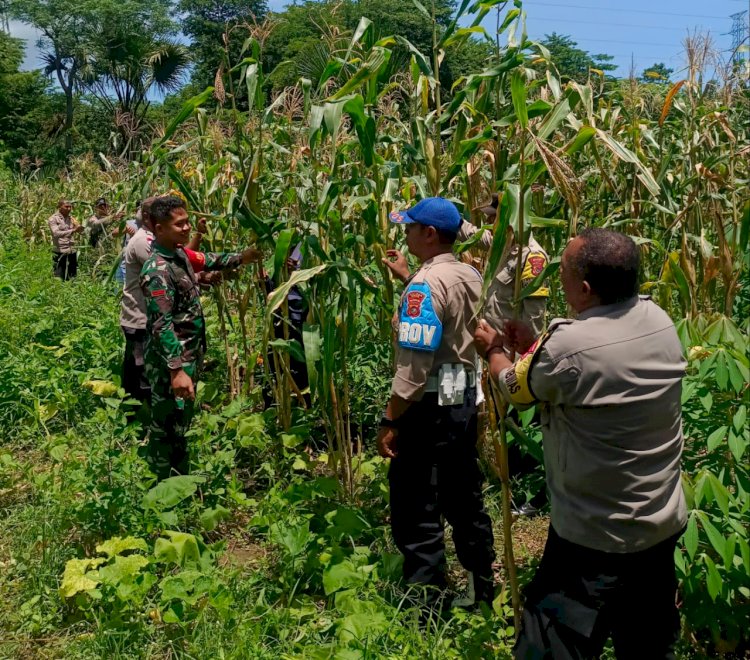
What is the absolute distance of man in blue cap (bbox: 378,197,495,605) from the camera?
3.07 m

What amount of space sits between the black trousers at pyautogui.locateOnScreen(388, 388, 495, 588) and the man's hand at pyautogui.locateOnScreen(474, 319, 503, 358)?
2.39 ft

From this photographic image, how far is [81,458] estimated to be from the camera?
4.46 m

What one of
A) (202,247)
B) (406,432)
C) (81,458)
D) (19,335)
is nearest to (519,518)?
(406,432)

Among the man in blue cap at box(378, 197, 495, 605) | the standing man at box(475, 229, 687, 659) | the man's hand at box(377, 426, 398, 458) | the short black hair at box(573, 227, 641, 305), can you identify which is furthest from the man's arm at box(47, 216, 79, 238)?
the short black hair at box(573, 227, 641, 305)

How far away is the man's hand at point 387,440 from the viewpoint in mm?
3098

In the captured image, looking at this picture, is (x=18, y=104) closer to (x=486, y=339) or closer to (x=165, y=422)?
(x=165, y=422)

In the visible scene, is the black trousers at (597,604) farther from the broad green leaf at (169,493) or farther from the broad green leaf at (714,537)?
the broad green leaf at (169,493)

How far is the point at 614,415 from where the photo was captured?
6.85 ft

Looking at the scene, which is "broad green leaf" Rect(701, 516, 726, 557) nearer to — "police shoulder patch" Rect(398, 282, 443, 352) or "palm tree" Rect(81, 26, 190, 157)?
"police shoulder patch" Rect(398, 282, 443, 352)

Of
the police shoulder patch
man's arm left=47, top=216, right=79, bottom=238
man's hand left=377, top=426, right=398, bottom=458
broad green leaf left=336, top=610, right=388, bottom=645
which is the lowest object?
broad green leaf left=336, top=610, right=388, bottom=645

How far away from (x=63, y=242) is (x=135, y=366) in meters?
6.98

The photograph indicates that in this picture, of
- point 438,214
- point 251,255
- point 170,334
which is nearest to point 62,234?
point 251,255

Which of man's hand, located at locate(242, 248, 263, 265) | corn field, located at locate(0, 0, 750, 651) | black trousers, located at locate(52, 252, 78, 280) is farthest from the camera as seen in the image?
black trousers, located at locate(52, 252, 78, 280)

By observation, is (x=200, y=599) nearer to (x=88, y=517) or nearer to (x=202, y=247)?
(x=88, y=517)
